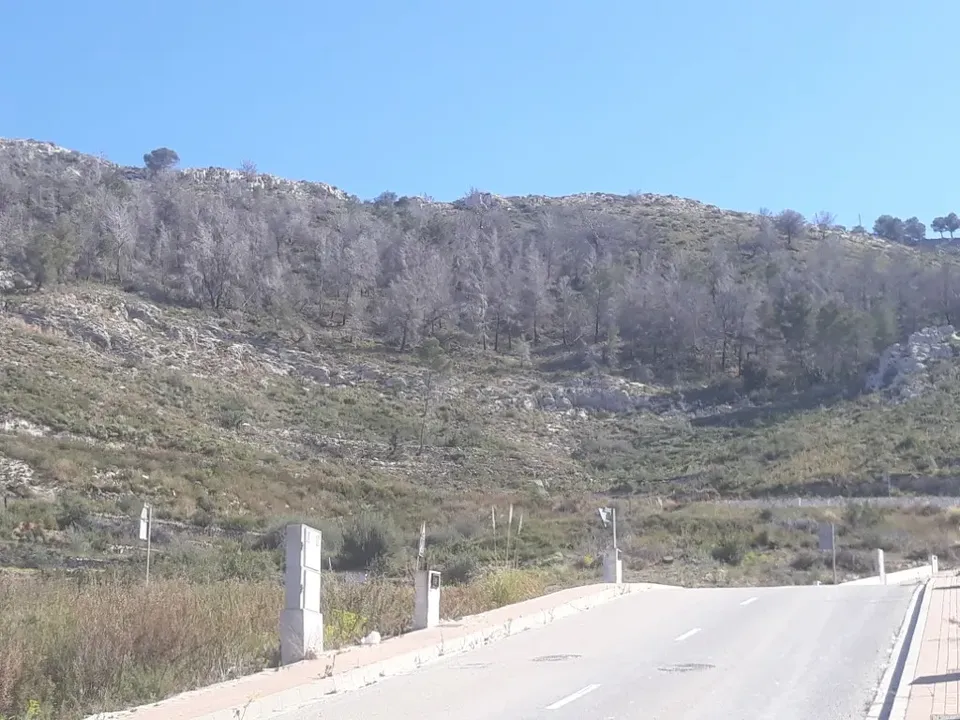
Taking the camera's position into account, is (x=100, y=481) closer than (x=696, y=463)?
Yes

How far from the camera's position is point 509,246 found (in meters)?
121

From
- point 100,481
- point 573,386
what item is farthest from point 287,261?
point 100,481

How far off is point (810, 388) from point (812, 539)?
41303mm

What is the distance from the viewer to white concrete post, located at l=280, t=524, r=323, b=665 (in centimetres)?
1195

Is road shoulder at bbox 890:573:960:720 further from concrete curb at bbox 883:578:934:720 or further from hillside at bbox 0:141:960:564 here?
hillside at bbox 0:141:960:564

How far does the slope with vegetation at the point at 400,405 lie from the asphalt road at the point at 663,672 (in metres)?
1.96

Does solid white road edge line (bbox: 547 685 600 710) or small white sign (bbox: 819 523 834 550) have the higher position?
small white sign (bbox: 819 523 834 550)

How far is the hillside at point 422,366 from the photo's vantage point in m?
49.6

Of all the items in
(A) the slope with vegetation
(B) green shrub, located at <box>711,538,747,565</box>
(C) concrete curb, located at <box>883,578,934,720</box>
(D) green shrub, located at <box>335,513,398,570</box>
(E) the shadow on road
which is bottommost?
(B) green shrub, located at <box>711,538,747,565</box>

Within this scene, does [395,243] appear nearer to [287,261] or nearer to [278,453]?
[287,261]

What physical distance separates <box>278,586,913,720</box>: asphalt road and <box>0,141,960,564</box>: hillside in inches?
631

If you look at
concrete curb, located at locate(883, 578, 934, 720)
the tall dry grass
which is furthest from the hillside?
concrete curb, located at locate(883, 578, 934, 720)

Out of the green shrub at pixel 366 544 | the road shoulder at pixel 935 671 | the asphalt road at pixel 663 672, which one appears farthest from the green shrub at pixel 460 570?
the road shoulder at pixel 935 671

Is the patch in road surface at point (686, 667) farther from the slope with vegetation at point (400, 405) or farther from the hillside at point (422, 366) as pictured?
the hillside at point (422, 366)
